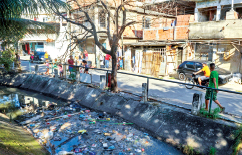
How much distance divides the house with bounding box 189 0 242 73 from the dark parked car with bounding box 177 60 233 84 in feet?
10.3

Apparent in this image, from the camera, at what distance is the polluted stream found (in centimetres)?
586

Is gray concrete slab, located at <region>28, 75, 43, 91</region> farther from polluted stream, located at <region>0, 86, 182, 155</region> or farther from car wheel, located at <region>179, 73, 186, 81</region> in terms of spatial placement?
car wheel, located at <region>179, 73, 186, 81</region>

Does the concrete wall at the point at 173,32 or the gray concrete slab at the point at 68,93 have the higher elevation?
the concrete wall at the point at 173,32

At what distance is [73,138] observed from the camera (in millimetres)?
6531

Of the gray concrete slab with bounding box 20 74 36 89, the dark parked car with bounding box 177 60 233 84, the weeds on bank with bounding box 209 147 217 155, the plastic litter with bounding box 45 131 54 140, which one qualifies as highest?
the dark parked car with bounding box 177 60 233 84

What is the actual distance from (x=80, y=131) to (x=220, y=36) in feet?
46.9

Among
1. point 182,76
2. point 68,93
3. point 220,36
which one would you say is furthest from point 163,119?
point 220,36

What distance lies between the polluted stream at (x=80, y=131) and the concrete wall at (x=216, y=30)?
12645 mm

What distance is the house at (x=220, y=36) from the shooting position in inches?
Answer: 589

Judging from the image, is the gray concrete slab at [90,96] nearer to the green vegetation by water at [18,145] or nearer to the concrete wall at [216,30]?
the green vegetation by water at [18,145]

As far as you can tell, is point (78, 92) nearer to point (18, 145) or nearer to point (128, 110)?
point (128, 110)

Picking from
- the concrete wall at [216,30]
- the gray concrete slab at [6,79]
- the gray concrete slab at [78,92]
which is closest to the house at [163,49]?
the concrete wall at [216,30]

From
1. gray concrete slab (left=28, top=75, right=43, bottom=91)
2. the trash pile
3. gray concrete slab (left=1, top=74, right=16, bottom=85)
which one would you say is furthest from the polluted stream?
gray concrete slab (left=1, top=74, right=16, bottom=85)

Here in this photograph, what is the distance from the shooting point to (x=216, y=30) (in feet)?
51.9
